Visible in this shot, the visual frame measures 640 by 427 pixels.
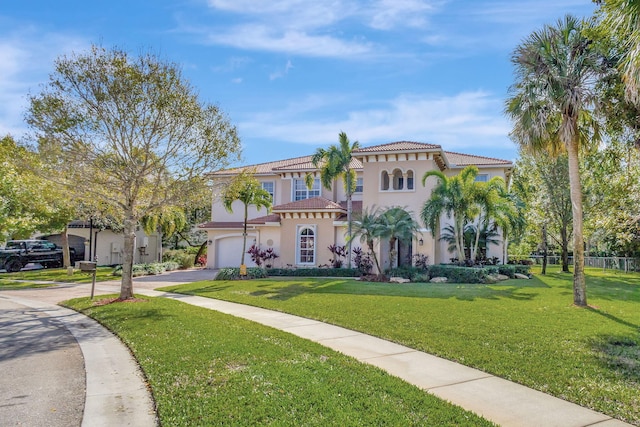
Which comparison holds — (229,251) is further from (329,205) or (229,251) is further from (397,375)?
(397,375)

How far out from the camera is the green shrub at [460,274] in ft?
64.0

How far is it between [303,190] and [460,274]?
45.6 ft

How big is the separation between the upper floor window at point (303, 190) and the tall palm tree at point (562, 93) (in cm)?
1777

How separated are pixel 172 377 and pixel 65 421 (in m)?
1.46

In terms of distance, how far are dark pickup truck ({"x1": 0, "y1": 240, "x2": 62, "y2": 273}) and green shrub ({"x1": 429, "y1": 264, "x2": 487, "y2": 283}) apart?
87.1 ft

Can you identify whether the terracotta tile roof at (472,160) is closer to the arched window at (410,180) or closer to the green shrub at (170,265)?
the arched window at (410,180)

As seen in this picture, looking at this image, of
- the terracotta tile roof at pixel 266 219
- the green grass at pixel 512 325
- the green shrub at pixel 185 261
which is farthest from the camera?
the green shrub at pixel 185 261

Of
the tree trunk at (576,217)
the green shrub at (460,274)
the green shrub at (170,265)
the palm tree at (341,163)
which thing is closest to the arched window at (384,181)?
the palm tree at (341,163)

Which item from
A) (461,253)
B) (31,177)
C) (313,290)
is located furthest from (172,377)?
(461,253)

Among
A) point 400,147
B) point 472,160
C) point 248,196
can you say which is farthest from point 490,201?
point 248,196

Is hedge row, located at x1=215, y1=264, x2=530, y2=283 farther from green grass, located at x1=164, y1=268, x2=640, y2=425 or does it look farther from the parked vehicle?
the parked vehicle

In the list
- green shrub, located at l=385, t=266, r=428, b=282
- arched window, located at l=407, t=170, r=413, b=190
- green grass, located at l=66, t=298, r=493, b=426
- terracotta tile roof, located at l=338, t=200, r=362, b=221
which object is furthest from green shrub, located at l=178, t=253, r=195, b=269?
green grass, located at l=66, t=298, r=493, b=426

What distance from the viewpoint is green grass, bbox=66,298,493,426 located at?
4.79 metres

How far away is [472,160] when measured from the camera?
28719mm
